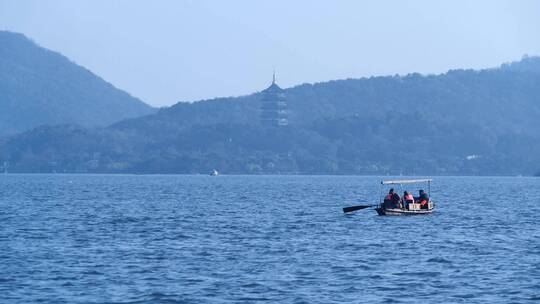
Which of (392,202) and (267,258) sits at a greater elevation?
(392,202)

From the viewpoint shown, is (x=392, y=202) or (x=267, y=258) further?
(x=392, y=202)

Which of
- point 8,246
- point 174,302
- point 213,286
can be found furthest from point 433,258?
point 8,246

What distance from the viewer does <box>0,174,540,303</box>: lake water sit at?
44844 mm

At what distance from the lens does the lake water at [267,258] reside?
4484cm

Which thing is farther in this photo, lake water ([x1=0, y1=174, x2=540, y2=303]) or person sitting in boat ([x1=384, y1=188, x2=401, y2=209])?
person sitting in boat ([x1=384, y1=188, x2=401, y2=209])

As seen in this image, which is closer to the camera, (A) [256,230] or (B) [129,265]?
→ (B) [129,265]

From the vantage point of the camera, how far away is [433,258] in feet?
183

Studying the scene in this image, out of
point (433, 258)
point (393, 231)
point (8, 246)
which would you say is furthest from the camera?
point (393, 231)

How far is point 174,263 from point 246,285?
7463mm

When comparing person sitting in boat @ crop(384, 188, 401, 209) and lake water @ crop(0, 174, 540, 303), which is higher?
person sitting in boat @ crop(384, 188, 401, 209)

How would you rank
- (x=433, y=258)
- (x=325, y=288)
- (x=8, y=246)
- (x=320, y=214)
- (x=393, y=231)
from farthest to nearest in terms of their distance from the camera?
(x=320, y=214)
(x=393, y=231)
(x=8, y=246)
(x=433, y=258)
(x=325, y=288)

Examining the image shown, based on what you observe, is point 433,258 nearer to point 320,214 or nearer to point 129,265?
point 129,265

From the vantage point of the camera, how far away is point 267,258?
5556cm

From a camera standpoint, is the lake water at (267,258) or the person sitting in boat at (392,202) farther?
the person sitting in boat at (392,202)
